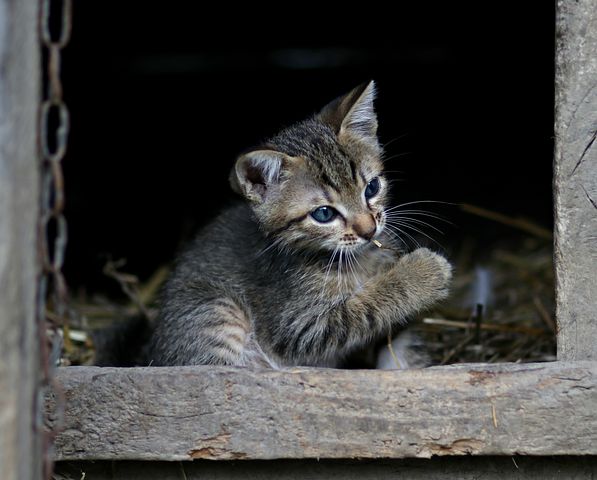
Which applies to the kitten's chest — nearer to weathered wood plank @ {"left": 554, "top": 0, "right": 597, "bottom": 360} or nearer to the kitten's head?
the kitten's head

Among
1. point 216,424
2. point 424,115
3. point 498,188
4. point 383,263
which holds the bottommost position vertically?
point 216,424

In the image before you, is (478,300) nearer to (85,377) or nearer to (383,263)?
(383,263)

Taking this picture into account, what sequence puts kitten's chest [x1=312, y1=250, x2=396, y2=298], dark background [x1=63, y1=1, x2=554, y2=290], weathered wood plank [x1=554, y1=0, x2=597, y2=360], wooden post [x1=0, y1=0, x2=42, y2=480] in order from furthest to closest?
1. dark background [x1=63, y1=1, x2=554, y2=290]
2. kitten's chest [x1=312, y1=250, x2=396, y2=298]
3. weathered wood plank [x1=554, y1=0, x2=597, y2=360]
4. wooden post [x1=0, y1=0, x2=42, y2=480]

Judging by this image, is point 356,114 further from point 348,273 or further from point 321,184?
point 348,273

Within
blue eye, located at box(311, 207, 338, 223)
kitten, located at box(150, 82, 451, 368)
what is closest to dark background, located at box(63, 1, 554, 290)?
kitten, located at box(150, 82, 451, 368)

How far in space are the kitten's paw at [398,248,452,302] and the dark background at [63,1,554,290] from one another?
10.2 feet

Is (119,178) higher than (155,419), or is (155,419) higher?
(119,178)

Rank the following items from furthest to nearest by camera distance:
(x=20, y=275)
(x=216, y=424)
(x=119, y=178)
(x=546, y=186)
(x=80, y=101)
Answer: (x=80, y=101), (x=119, y=178), (x=546, y=186), (x=216, y=424), (x=20, y=275)

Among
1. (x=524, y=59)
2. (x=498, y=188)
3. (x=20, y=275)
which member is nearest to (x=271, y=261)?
(x=20, y=275)

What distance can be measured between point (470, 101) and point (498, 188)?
2780 millimetres

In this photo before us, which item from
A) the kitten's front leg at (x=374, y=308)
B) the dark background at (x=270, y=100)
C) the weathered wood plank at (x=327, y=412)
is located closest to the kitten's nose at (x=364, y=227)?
the kitten's front leg at (x=374, y=308)

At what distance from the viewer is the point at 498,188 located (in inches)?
334

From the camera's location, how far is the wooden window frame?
3.22 m

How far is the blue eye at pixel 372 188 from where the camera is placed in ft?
13.1
